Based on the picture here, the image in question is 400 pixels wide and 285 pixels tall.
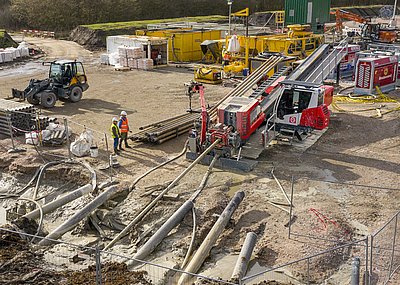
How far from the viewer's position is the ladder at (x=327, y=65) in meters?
24.7

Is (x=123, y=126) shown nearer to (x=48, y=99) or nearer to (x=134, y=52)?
(x=48, y=99)

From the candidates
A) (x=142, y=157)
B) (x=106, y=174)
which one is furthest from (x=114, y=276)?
(x=142, y=157)

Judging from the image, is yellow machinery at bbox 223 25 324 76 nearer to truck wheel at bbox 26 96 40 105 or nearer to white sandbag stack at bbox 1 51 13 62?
truck wheel at bbox 26 96 40 105

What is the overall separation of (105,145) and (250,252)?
957 centimetres

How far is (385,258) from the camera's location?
38.5ft

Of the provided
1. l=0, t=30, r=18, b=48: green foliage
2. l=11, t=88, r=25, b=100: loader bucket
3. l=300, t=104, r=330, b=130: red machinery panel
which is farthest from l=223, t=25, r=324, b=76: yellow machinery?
l=0, t=30, r=18, b=48: green foliage

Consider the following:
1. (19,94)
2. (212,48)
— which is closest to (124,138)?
(19,94)

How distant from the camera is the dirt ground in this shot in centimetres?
1283

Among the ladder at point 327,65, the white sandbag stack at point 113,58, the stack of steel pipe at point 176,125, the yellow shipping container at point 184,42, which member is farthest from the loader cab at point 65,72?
the yellow shipping container at point 184,42

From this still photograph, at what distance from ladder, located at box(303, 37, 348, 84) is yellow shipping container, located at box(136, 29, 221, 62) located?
15079 mm

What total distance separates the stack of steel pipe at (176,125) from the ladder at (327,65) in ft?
7.54

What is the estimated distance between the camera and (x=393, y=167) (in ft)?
57.5

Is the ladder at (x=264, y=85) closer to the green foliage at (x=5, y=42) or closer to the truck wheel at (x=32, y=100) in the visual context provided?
the truck wheel at (x=32, y=100)

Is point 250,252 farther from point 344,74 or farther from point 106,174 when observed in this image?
point 344,74
